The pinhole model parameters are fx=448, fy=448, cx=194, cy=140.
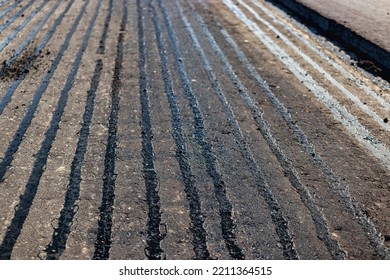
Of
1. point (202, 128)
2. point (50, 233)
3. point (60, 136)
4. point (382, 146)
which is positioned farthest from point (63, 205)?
point (382, 146)

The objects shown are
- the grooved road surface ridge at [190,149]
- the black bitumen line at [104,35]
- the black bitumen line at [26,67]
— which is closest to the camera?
the grooved road surface ridge at [190,149]

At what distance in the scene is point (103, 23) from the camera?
29.3ft

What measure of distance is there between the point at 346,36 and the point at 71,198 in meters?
6.11

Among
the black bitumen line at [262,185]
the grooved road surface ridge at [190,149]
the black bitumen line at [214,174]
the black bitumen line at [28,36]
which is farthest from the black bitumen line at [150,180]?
the black bitumen line at [28,36]

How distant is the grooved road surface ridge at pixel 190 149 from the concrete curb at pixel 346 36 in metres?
0.38

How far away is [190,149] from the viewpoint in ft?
15.0

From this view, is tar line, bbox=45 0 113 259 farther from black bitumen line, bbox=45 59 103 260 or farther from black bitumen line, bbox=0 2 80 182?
black bitumen line, bbox=0 2 80 182

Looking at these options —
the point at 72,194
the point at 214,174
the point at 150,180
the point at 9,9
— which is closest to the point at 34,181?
the point at 72,194

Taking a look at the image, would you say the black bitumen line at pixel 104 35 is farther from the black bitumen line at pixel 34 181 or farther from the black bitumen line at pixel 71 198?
the black bitumen line at pixel 71 198

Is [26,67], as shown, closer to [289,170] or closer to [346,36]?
[289,170]

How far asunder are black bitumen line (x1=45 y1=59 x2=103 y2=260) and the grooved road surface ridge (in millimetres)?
12

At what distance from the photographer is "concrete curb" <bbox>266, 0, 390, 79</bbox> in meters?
6.86

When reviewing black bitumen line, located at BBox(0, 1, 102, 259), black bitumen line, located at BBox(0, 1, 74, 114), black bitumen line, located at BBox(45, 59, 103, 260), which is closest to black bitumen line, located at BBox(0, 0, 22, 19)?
black bitumen line, located at BBox(0, 1, 74, 114)

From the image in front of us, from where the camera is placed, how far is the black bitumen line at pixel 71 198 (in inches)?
130
